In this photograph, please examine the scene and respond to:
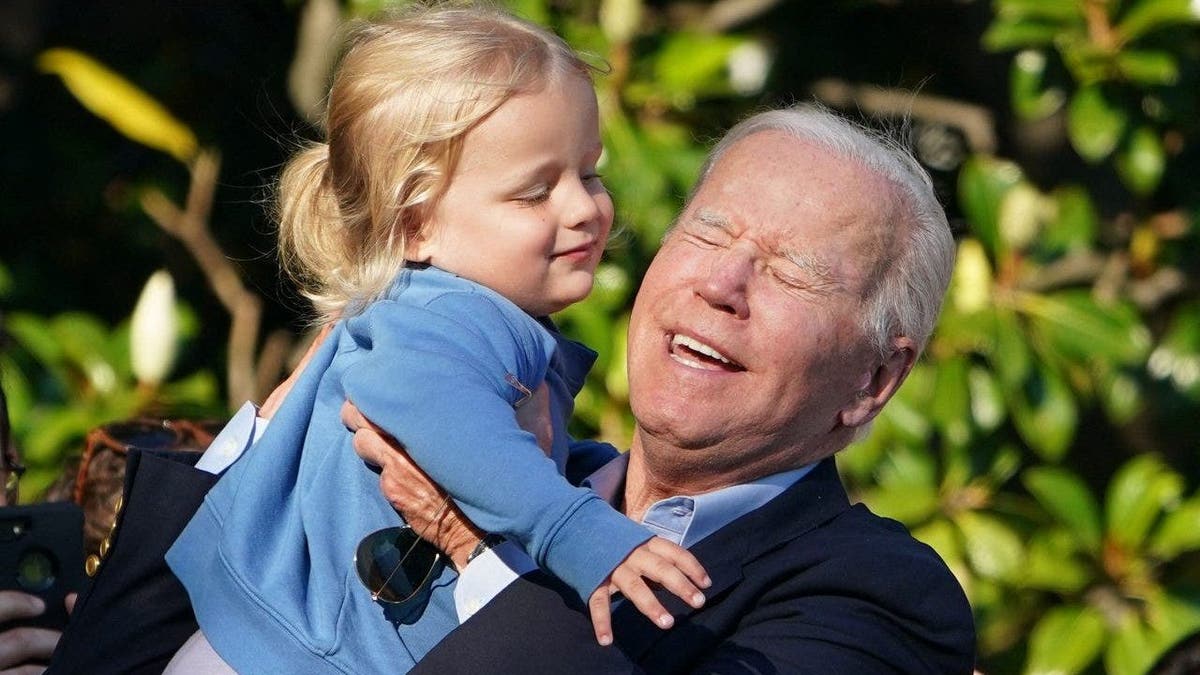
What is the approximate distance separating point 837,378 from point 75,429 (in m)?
2.43

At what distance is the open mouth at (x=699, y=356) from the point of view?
2.09 m

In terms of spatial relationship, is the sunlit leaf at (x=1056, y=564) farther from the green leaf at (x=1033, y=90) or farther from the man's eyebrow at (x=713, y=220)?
the man's eyebrow at (x=713, y=220)

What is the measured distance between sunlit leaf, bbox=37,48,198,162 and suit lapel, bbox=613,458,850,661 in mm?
2692

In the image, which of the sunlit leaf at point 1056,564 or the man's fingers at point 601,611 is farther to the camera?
the sunlit leaf at point 1056,564

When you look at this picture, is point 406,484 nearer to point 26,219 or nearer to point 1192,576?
point 1192,576

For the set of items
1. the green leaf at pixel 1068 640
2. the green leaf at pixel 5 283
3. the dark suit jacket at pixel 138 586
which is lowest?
the green leaf at pixel 1068 640

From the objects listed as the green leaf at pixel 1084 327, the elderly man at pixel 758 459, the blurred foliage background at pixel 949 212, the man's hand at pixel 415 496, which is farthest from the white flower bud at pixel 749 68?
the man's hand at pixel 415 496

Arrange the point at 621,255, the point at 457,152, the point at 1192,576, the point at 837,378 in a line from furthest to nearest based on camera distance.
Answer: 1. the point at 1192,576
2. the point at 621,255
3. the point at 837,378
4. the point at 457,152

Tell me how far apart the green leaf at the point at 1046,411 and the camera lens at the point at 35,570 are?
230cm

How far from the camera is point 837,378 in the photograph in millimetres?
2160

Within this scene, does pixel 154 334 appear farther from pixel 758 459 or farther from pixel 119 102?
pixel 758 459

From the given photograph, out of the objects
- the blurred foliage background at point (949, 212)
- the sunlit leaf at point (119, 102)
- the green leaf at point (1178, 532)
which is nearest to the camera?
the blurred foliage background at point (949, 212)

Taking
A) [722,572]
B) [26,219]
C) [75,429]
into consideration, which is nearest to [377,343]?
[722,572]

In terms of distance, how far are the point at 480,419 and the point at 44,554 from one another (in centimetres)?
79
